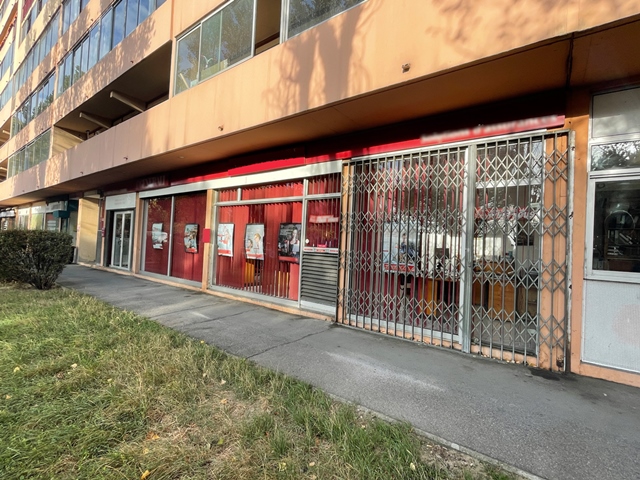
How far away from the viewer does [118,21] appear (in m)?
11.5

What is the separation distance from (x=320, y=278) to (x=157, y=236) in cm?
796

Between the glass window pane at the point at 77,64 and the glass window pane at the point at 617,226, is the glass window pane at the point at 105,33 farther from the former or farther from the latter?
the glass window pane at the point at 617,226

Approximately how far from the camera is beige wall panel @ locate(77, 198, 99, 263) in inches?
637

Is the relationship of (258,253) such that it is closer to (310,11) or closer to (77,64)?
(310,11)

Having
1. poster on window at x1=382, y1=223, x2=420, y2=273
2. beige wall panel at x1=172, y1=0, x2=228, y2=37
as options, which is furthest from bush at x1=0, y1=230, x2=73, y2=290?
poster on window at x1=382, y1=223, x2=420, y2=273

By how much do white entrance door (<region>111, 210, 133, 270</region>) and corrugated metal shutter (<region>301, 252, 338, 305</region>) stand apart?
9590mm

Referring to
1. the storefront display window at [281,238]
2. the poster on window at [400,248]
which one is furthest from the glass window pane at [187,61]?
the poster on window at [400,248]

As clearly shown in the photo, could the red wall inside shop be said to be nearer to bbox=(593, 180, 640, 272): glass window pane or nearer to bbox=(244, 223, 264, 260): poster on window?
bbox=(244, 223, 264, 260): poster on window

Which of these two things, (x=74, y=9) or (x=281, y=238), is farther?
(x=74, y=9)

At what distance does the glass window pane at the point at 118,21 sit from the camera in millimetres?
11250

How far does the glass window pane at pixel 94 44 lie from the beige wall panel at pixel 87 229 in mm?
6462

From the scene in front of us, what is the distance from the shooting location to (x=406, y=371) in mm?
3961

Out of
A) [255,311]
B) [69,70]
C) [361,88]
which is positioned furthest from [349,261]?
[69,70]

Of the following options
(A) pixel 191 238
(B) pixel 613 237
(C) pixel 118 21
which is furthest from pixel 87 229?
(B) pixel 613 237
